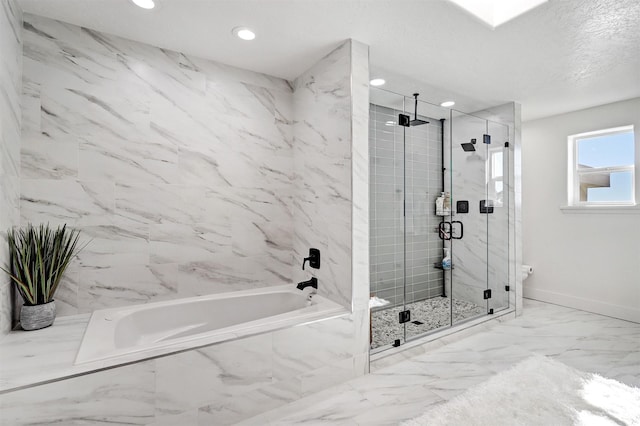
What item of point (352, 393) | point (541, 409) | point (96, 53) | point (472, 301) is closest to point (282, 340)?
point (352, 393)

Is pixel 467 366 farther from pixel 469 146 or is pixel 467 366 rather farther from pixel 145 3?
pixel 145 3

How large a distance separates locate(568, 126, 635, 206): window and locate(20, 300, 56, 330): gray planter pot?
5.19 m

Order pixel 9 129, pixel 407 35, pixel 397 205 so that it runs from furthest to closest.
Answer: pixel 397 205, pixel 407 35, pixel 9 129

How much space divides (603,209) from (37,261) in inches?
203

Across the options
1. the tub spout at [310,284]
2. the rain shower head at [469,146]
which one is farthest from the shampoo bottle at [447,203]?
the tub spout at [310,284]

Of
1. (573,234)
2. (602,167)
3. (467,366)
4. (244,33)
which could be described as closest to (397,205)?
(467,366)

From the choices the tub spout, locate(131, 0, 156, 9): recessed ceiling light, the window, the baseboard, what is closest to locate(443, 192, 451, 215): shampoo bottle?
the tub spout

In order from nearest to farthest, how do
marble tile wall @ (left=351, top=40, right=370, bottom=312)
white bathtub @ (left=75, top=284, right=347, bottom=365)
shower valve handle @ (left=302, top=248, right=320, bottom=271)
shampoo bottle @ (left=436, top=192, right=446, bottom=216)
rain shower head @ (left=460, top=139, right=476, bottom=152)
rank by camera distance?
1. white bathtub @ (left=75, top=284, right=347, bottom=365)
2. marble tile wall @ (left=351, top=40, right=370, bottom=312)
3. shower valve handle @ (left=302, top=248, right=320, bottom=271)
4. shampoo bottle @ (left=436, top=192, right=446, bottom=216)
5. rain shower head @ (left=460, top=139, right=476, bottom=152)

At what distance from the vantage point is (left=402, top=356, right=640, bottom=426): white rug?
1835 mm

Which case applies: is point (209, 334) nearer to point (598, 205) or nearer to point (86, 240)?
point (86, 240)

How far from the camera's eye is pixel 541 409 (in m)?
1.93

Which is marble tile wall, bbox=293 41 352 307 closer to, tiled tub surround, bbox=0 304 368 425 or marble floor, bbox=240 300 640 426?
tiled tub surround, bbox=0 304 368 425

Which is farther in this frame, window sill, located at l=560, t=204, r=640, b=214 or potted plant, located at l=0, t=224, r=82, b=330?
window sill, located at l=560, t=204, r=640, b=214

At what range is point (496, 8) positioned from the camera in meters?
2.10
